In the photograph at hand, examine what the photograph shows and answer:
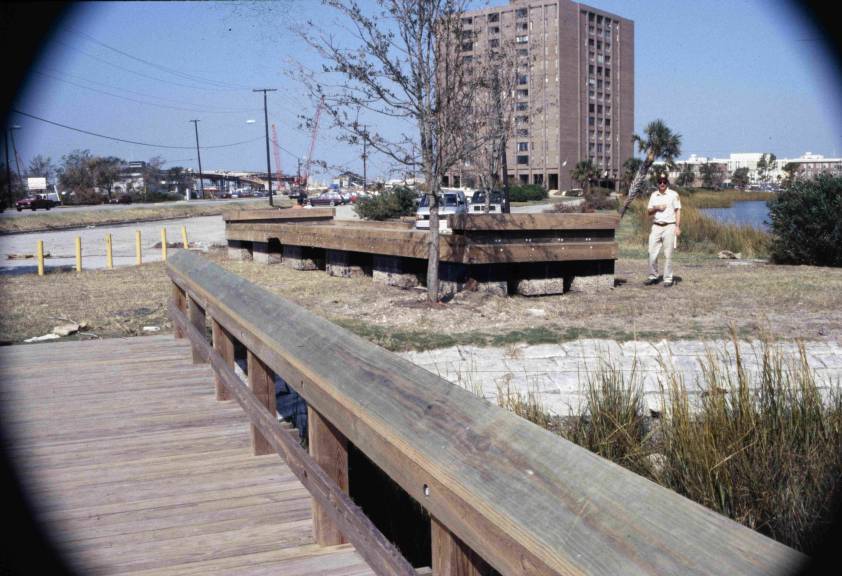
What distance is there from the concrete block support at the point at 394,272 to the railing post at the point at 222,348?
6.29m

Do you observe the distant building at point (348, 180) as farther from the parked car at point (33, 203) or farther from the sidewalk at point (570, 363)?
the parked car at point (33, 203)

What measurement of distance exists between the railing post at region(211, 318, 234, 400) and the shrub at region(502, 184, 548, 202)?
64914 mm

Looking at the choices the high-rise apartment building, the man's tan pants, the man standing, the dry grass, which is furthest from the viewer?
the high-rise apartment building

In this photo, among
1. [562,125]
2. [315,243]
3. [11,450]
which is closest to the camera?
[11,450]

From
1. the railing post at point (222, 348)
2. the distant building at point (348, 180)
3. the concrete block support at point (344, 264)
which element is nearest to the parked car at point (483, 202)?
the concrete block support at point (344, 264)

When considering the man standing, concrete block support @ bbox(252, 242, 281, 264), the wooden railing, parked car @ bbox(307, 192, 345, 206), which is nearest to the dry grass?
the man standing

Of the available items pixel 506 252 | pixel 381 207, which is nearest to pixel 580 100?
pixel 381 207

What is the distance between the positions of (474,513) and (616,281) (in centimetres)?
1153

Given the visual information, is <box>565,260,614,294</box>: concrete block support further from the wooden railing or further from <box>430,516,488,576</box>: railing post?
<box>430,516,488,576</box>: railing post

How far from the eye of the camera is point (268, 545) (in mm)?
3416

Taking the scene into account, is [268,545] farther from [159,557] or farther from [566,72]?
[566,72]

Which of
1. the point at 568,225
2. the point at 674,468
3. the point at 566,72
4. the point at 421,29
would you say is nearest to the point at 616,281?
the point at 568,225

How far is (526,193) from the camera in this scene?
72.2 meters

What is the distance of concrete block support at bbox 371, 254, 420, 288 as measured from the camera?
12.1 m
